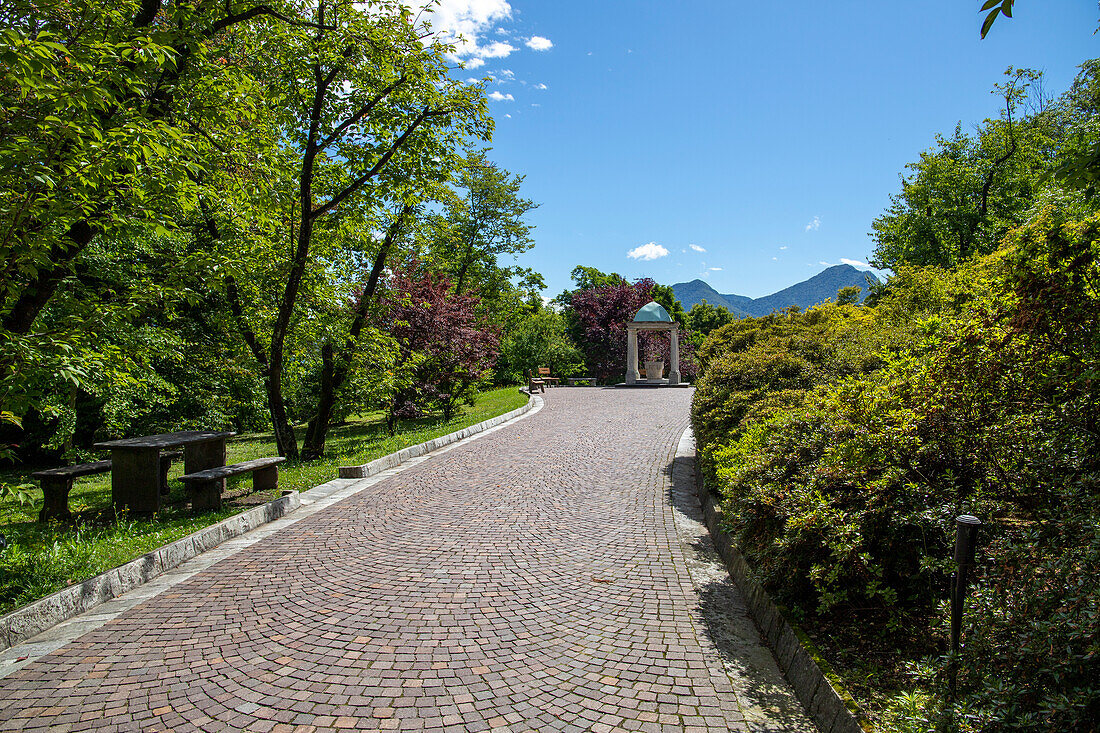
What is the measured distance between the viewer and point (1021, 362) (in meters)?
2.95

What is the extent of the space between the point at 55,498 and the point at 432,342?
32.6 feet

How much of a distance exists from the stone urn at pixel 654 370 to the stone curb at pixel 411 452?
1995cm

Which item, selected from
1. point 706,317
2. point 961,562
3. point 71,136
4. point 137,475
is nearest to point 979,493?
point 961,562

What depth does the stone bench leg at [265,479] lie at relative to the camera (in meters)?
8.10

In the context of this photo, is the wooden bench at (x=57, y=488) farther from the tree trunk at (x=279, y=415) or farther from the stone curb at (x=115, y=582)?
the tree trunk at (x=279, y=415)

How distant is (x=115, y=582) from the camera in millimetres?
4617

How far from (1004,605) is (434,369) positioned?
50.8 feet

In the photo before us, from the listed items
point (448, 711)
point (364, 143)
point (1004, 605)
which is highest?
point (364, 143)

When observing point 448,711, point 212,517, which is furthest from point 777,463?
point 212,517

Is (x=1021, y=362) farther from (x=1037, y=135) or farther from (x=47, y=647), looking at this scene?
(x=1037, y=135)

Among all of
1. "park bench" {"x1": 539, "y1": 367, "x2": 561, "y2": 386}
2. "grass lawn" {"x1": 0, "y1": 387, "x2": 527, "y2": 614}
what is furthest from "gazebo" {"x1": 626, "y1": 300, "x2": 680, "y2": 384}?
"grass lawn" {"x1": 0, "y1": 387, "x2": 527, "y2": 614}

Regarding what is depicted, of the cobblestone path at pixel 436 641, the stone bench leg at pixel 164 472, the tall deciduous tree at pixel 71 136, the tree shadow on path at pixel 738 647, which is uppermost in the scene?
the tall deciduous tree at pixel 71 136

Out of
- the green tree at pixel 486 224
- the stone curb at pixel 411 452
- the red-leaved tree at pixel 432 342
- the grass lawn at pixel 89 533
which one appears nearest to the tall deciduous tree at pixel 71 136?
the grass lawn at pixel 89 533

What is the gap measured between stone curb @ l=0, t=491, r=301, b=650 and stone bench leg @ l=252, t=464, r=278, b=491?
1.50 meters
